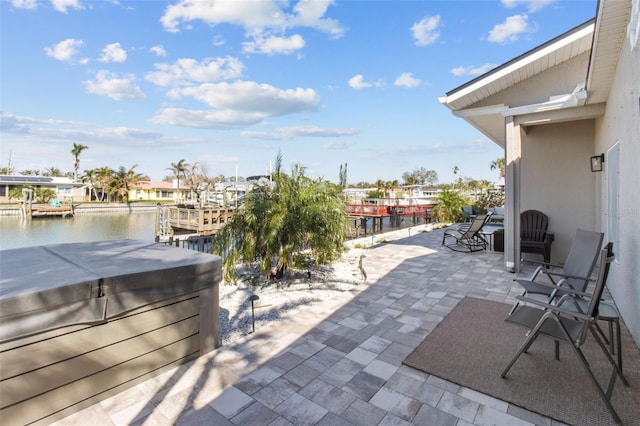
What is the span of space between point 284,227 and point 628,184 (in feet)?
12.9

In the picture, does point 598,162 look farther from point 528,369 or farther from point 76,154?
point 76,154

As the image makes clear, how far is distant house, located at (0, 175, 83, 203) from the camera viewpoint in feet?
113

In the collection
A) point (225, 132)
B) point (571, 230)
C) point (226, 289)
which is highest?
point (225, 132)

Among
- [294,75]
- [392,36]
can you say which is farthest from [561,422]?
[294,75]

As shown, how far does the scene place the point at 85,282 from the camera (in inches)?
74.8

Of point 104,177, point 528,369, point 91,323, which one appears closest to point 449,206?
point 528,369

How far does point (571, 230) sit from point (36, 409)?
779 centimetres

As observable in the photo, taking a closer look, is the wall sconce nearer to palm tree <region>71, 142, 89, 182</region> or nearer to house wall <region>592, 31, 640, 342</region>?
house wall <region>592, 31, 640, 342</region>

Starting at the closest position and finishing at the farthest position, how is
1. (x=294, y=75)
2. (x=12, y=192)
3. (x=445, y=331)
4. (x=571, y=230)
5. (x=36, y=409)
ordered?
1. (x=36, y=409)
2. (x=445, y=331)
3. (x=571, y=230)
4. (x=294, y=75)
5. (x=12, y=192)

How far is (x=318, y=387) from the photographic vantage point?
7.22 feet

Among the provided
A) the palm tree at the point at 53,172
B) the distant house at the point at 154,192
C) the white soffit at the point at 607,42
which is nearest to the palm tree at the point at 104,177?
the distant house at the point at 154,192

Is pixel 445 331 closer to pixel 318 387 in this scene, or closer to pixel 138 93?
pixel 318 387

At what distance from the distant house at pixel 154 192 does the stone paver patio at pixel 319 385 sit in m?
42.0

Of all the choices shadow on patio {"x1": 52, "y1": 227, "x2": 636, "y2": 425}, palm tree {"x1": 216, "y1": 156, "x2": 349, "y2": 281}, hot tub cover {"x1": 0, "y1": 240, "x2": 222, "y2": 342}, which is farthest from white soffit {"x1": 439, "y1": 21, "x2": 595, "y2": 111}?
hot tub cover {"x1": 0, "y1": 240, "x2": 222, "y2": 342}
